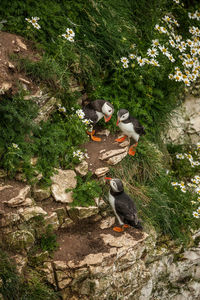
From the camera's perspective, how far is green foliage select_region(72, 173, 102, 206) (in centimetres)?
488

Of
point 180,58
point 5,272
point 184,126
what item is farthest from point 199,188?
Result: point 5,272

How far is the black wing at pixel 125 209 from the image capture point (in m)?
4.82

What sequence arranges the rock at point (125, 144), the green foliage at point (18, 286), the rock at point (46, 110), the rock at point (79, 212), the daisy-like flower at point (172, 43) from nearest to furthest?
the green foliage at point (18, 286) → the rock at point (79, 212) → the rock at point (46, 110) → the rock at point (125, 144) → the daisy-like flower at point (172, 43)

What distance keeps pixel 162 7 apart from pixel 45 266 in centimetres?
540

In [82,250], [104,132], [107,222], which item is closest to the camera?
[82,250]

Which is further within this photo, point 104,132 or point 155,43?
point 155,43

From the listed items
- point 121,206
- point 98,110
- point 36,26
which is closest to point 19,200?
point 121,206

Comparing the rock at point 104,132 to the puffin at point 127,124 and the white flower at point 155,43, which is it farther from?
the white flower at point 155,43

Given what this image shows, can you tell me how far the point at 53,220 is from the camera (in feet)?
15.2

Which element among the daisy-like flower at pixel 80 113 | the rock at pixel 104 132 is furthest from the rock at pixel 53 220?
the rock at pixel 104 132

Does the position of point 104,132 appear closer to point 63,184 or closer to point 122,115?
point 122,115

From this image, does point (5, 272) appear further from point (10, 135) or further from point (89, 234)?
point (10, 135)

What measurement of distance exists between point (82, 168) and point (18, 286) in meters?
1.78

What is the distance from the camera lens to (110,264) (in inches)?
181
